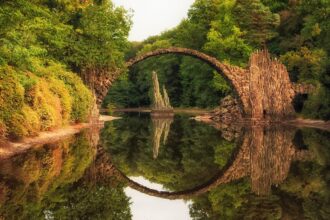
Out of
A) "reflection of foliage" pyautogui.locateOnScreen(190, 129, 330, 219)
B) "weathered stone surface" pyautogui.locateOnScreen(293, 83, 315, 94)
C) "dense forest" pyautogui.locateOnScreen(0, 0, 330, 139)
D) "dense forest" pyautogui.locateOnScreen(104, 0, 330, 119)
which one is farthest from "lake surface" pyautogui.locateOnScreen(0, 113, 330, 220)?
"weathered stone surface" pyautogui.locateOnScreen(293, 83, 315, 94)

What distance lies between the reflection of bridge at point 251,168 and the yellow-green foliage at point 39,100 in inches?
127

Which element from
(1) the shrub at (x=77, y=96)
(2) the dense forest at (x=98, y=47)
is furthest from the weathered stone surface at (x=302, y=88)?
(1) the shrub at (x=77, y=96)

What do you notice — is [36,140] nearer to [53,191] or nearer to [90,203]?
[53,191]

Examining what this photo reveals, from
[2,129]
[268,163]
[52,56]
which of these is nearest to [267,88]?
[52,56]

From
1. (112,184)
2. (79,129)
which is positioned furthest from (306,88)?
(112,184)

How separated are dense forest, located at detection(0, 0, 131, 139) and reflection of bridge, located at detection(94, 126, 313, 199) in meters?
3.68

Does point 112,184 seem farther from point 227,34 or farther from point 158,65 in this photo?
point 158,65

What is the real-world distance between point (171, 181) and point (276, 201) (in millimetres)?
3928

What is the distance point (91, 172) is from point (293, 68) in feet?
112

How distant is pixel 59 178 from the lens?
39.8 ft

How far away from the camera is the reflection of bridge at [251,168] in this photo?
11273mm

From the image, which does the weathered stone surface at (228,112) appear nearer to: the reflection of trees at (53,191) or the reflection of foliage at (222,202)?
the reflection of trees at (53,191)

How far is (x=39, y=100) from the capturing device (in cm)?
2219

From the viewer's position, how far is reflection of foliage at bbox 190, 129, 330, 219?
327 inches
